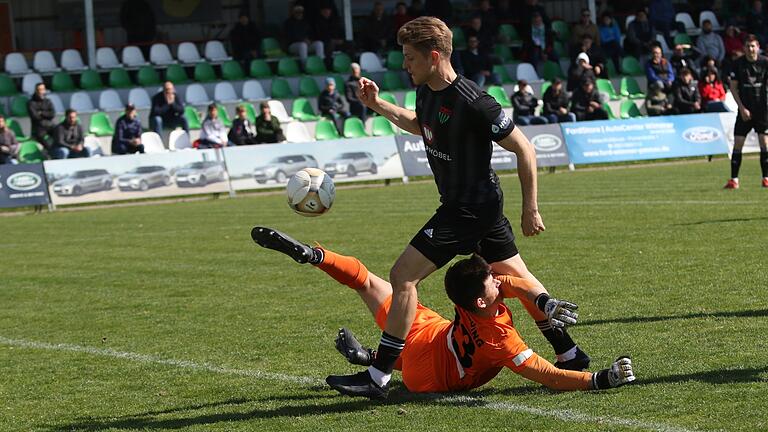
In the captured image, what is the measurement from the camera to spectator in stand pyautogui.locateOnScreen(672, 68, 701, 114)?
28.2 m

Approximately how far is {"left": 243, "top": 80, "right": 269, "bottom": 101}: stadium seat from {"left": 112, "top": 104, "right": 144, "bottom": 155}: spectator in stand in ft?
15.7

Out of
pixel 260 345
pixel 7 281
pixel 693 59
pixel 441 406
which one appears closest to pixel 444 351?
pixel 441 406

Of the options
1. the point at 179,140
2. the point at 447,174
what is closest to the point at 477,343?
the point at 447,174

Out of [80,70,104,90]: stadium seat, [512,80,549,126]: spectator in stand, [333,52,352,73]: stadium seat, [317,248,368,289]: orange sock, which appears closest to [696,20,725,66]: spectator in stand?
[512,80,549,126]: spectator in stand

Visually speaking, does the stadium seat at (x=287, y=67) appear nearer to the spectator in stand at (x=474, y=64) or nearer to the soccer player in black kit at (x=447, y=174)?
the spectator in stand at (x=474, y=64)

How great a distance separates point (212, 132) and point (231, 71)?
512 cm

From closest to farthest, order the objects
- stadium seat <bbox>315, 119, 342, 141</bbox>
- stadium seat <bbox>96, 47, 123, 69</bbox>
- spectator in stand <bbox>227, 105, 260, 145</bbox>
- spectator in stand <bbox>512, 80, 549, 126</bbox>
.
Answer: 1. spectator in stand <bbox>227, 105, 260, 145</bbox>
2. stadium seat <bbox>315, 119, 342, 141</bbox>
3. spectator in stand <bbox>512, 80, 549, 126</bbox>
4. stadium seat <bbox>96, 47, 123, 69</bbox>

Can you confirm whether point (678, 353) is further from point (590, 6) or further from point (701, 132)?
point (590, 6)

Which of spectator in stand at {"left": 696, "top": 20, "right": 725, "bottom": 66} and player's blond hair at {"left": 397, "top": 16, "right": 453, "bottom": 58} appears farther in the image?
spectator in stand at {"left": 696, "top": 20, "right": 725, "bottom": 66}

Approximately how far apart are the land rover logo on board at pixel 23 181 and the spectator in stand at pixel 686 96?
1428cm

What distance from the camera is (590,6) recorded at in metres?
33.6

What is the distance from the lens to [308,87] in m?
29.8

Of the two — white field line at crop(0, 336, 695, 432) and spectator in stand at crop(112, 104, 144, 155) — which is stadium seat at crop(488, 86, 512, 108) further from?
white field line at crop(0, 336, 695, 432)

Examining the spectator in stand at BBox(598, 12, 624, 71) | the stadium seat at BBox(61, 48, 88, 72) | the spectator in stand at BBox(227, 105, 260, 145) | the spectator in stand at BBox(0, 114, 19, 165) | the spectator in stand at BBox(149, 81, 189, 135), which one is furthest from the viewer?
the spectator in stand at BBox(598, 12, 624, 71)
